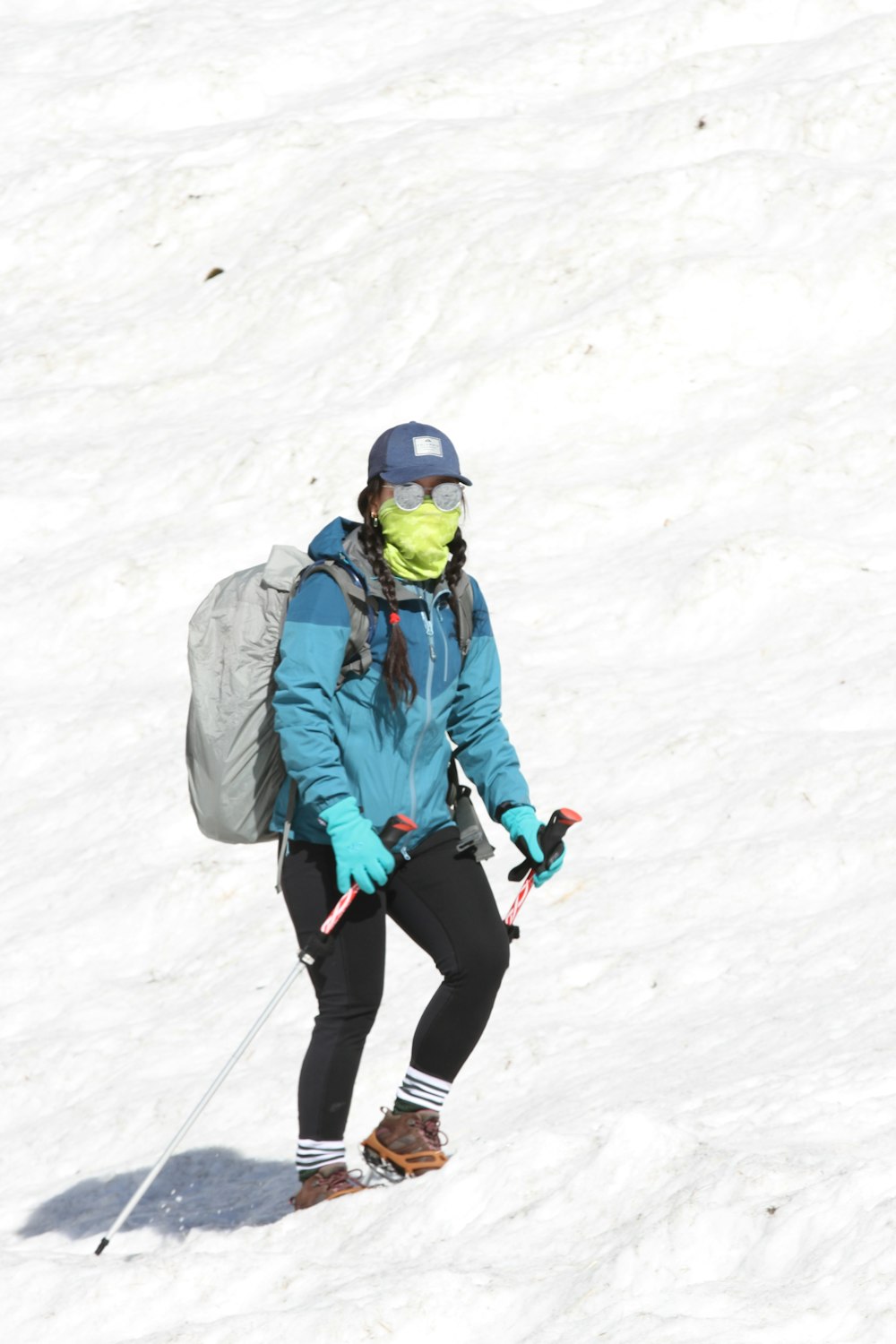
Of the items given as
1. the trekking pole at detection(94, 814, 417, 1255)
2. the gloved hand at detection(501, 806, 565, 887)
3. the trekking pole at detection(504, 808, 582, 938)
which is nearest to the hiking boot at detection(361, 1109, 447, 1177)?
the trekking pole at detection(94, 814, 417, 1255)

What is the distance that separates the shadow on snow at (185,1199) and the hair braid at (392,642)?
2371 mm

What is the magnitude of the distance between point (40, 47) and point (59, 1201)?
18217 mm

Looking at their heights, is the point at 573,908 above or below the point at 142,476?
below

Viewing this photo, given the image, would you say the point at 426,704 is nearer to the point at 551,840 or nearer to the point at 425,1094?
the point at 551,840

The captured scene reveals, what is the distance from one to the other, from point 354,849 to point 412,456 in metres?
1.50

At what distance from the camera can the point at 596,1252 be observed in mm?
5105

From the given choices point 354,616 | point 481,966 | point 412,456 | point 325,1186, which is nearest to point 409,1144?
point 325,1186

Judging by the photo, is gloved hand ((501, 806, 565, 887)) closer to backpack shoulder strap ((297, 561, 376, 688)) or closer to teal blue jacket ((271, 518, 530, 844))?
teal blue jacket ((271, 518, 530, 844))

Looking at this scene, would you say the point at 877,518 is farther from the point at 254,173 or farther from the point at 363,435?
the point at 254,173

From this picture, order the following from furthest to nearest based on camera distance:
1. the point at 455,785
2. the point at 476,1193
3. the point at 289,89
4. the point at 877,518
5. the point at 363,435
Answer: the point at 289,89 → the point at 363,435 → the point at 877,518 → the point at 455,785 → the point at 476,1193

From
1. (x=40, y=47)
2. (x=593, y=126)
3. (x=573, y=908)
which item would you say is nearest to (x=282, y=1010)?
(x=573, y=908)

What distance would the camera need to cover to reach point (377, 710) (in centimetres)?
602

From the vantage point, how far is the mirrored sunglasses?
6.00 metres

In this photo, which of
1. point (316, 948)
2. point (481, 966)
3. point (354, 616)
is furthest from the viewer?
point (481, 966)
